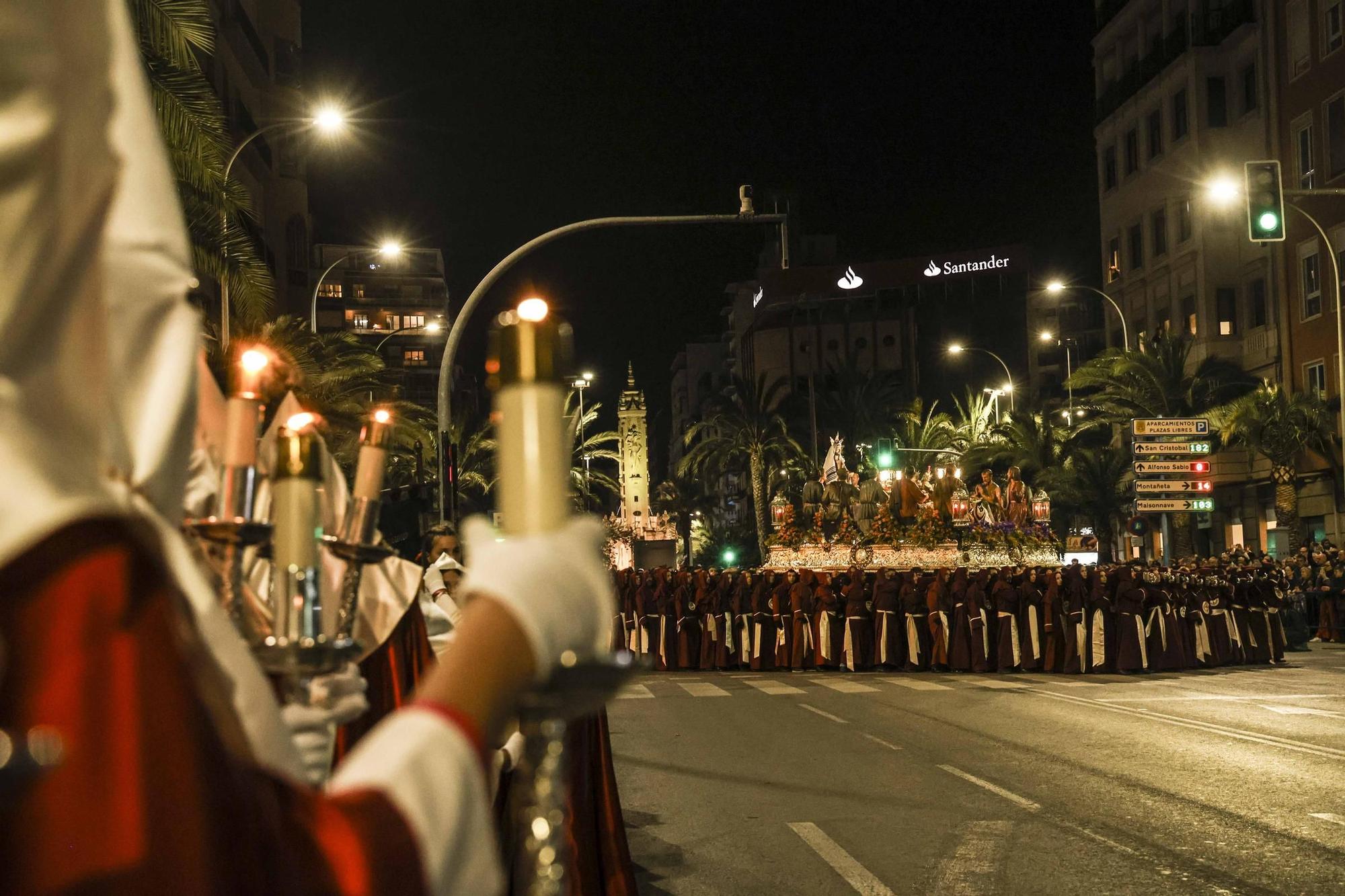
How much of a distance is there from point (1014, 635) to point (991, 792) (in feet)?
46.1

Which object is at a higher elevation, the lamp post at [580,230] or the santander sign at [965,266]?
the santander sign at [965,266]

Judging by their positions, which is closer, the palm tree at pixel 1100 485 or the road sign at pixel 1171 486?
the road sign at pixel 1171 486

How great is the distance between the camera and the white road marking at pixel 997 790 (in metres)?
9.70

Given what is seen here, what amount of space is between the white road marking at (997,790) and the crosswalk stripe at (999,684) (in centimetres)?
855

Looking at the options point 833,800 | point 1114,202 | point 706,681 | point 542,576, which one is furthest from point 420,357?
point 542,576

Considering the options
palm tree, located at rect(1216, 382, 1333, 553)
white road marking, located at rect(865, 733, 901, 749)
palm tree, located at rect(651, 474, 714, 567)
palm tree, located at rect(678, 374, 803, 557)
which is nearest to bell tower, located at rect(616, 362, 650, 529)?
palm tree, located at rect(651, 474, 714, 567)

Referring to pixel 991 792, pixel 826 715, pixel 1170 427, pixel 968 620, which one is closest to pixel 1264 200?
pixel 968 620

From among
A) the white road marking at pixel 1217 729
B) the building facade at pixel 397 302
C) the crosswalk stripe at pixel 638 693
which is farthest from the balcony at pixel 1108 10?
the building facade at pixel 397 302

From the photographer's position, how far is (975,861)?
7977 mm

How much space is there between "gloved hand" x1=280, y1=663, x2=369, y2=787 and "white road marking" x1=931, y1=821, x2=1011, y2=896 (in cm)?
638

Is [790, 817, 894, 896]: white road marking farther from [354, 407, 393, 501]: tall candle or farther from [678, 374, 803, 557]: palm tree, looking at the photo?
[678, 374, 803, 557]: palm tree

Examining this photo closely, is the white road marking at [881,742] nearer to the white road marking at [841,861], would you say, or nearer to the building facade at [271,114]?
the white road marking at [841,861]

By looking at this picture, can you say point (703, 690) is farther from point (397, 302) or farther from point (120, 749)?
point (397, 302)

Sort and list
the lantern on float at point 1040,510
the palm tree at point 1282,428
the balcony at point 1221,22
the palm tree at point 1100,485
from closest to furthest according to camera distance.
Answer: the lantern on float at point 1040,510 < the palm tree at point 1282,428 < the palm tree at point 1100,485 < the balcony at point 1221,22
